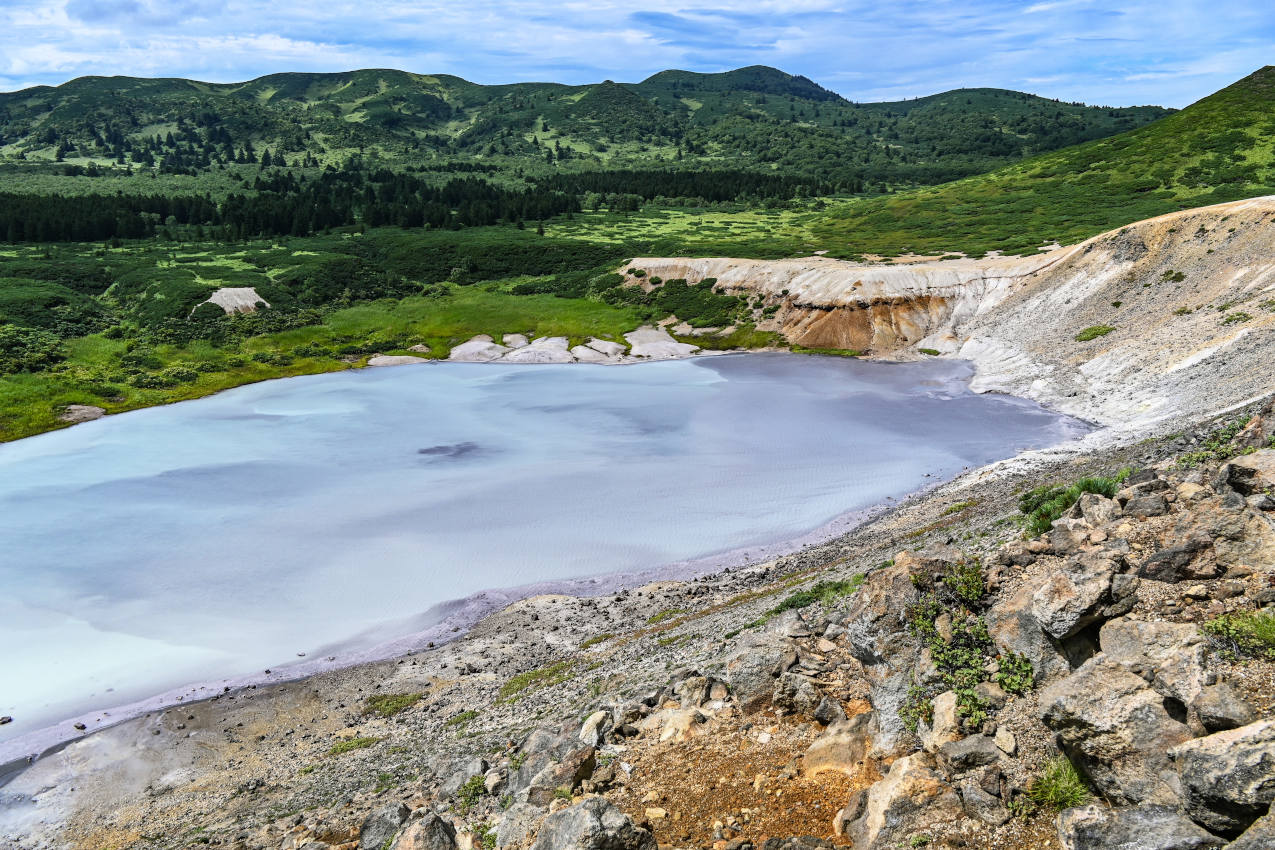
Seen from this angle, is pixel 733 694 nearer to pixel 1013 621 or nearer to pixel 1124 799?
pixel 1013 621

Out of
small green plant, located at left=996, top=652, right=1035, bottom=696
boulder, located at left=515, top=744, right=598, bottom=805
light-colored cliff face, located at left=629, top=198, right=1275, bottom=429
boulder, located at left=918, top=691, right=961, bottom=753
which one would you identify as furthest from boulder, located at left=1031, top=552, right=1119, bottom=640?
light-colored cliff face, located at left=629, top=198, right=1275, bottom=429

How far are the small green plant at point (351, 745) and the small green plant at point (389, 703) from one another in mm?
1604

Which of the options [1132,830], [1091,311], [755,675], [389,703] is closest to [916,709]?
[755,675]

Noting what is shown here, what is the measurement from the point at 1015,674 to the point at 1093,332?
187ft

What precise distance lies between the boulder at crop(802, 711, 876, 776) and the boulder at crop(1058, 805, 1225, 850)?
3805mm

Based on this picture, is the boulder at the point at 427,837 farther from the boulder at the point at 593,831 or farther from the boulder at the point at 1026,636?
the boulder at the point at 1026,636

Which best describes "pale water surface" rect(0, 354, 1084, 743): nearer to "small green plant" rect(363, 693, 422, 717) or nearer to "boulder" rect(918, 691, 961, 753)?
"small green plant" rect(363, 693, 422, 717)

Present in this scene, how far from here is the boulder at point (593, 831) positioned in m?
10.9

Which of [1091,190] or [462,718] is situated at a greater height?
[1091,190]

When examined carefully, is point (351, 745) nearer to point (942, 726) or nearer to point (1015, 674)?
point (942, 726)

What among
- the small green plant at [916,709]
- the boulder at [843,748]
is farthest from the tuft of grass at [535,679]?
the small green plant at [916,709]

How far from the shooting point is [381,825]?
14.6 metres

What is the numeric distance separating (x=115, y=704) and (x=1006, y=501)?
34317mm

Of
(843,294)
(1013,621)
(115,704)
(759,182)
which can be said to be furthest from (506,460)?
(759,182)
